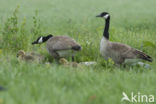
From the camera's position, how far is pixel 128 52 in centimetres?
764

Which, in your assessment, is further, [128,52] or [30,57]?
[30,57]

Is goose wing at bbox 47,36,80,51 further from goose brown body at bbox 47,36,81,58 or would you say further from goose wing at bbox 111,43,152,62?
goose wing at bbox 111,43,152,62

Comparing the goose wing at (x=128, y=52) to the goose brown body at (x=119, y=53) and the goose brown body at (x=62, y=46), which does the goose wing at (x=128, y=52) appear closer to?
the goose brown body at (x=119, y=53)

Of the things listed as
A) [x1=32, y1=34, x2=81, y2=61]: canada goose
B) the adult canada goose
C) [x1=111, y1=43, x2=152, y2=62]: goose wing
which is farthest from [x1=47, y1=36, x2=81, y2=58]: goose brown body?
[x1=111, y1=43, x2=152, y2=62]: goose wing

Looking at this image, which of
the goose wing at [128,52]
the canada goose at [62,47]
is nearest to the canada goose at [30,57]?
the canada goose at [62,47]

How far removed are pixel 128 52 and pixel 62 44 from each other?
1.76 m

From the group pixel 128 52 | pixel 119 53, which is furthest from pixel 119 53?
pixel 128 52

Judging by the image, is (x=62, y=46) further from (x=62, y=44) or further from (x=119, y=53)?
(x=119, y=53)

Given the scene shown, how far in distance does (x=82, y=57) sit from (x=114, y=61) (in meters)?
1.16

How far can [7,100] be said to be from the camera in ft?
11.5

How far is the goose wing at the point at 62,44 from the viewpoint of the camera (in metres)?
7.59

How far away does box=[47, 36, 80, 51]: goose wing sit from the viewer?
7.59m

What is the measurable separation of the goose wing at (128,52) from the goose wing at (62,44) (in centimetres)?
108

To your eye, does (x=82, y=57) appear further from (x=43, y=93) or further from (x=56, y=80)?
(x=43, y=93)
